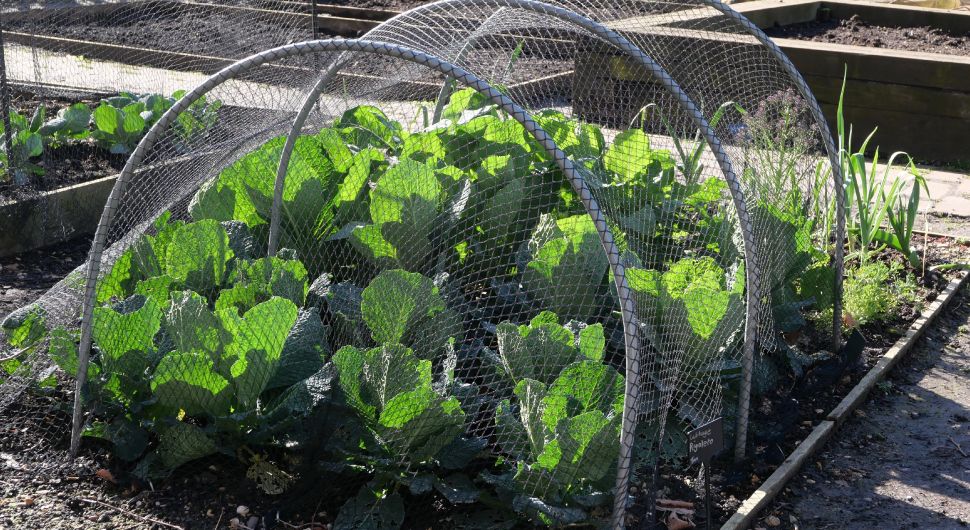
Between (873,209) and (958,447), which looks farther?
(873,209)

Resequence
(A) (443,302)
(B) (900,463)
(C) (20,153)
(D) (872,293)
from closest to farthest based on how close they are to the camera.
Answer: (A) (443,302) → (B) (900,463) → (D) (872,293) → (C) (20,153)

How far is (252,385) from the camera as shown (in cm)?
276

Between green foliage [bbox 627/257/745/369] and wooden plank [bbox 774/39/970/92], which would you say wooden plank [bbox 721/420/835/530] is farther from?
wooden plank [bbox 774/39/970/92]

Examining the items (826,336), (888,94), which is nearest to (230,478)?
(826,336)

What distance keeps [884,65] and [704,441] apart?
4.98 meters

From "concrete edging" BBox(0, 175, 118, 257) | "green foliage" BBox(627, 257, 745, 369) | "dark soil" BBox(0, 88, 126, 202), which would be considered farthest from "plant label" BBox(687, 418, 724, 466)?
"dark soil" BBox(0, 88, 126, 202)

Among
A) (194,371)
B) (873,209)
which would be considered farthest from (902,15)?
(194,371)

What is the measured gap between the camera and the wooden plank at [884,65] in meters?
6.41

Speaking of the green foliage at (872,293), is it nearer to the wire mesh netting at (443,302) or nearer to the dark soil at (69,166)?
the wire mesh netting at (443,302)

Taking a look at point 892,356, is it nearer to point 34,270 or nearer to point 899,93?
point 899,93

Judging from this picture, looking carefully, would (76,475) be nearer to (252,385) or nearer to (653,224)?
(252,385)

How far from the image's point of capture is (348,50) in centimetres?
256

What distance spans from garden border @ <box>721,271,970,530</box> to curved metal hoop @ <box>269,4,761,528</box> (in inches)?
12.9

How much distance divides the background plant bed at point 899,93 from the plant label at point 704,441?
15.8ft
